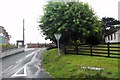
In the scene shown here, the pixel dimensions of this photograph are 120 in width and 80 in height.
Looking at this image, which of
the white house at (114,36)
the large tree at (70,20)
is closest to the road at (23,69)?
the large tree at (70,20)

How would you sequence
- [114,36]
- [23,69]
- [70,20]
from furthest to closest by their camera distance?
[114,36]
[70,20]
[23,69]

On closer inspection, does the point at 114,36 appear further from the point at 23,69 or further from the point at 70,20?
the point at 23,69

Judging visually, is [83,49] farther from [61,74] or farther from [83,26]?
[61,74]

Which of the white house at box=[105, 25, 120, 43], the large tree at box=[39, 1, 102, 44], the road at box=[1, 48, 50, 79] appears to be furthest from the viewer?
the white house at box=[105, 25, 120, 43]

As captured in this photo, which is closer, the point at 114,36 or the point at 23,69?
the point at 23,69

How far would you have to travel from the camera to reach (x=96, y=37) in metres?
50.4

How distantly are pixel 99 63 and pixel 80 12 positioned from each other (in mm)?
16000

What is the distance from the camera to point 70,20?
36.9 m

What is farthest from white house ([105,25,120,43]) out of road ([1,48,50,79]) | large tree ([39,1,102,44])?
road ([1,48,50,79])

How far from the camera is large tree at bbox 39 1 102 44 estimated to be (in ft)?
121

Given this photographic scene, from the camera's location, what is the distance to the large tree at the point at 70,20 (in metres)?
36.9

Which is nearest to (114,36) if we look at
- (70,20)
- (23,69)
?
(70,20)

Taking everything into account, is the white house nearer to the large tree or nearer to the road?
the large tree

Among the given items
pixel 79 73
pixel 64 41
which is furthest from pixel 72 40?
pixel 79 73
